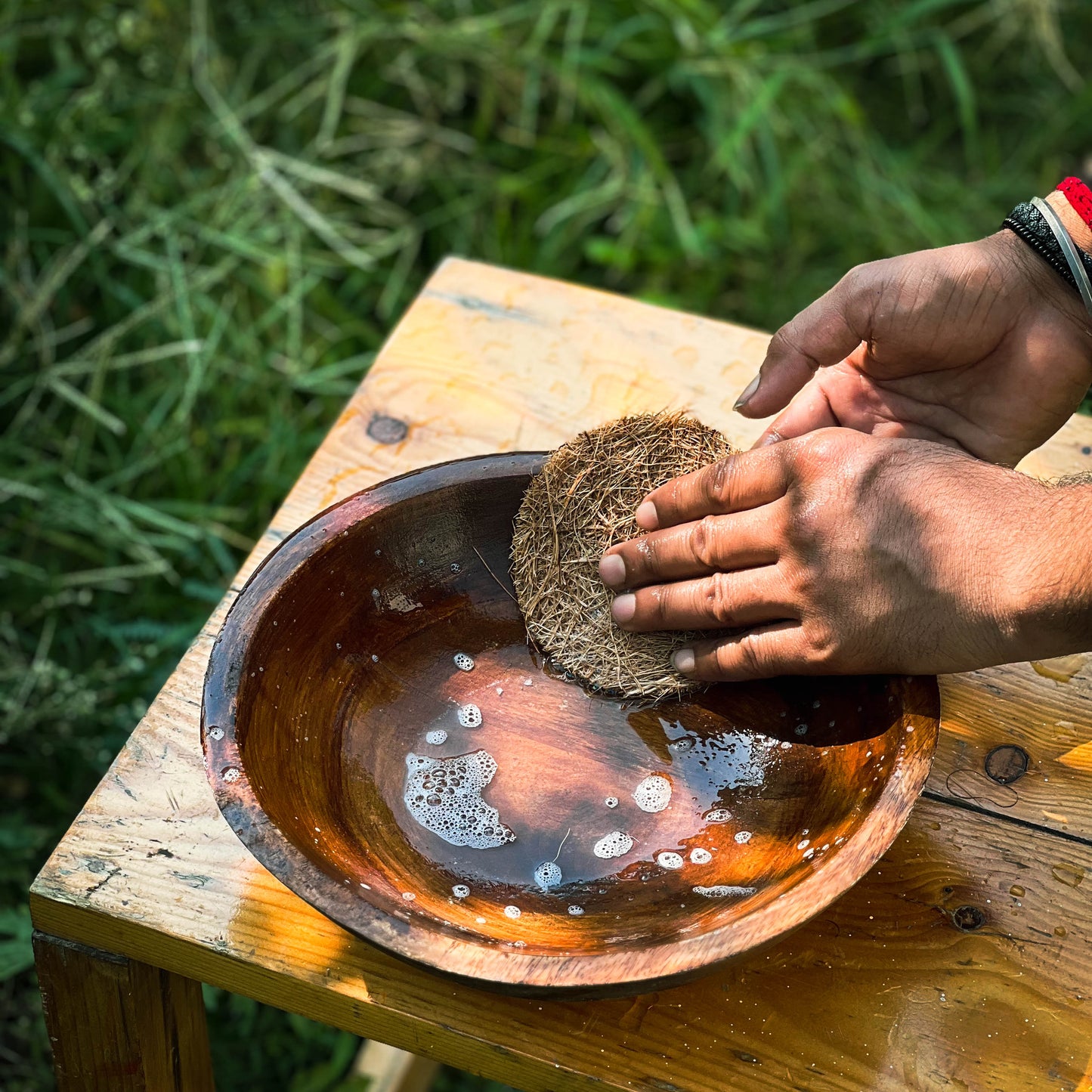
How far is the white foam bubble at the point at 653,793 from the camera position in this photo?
1102 millimetres

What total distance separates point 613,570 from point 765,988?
16.7 inches

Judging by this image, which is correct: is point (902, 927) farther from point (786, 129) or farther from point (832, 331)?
point (786, 129)

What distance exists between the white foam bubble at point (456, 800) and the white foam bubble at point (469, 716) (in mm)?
33

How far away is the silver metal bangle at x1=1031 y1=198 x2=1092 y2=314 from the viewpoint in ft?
3.96

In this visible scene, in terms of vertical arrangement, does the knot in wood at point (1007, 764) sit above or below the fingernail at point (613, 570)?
below

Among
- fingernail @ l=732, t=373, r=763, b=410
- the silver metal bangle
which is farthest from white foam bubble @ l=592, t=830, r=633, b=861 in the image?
the silver metal bangle

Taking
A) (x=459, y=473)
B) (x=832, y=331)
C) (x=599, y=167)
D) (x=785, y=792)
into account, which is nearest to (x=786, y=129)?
(x=599, y=167)

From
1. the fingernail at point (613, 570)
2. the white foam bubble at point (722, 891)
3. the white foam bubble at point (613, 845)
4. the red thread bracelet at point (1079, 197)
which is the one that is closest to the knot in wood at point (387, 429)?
the fingernail at point (613, 570)

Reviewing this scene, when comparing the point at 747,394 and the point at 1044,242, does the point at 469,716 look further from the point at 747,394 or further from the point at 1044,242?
the point at 1044,242

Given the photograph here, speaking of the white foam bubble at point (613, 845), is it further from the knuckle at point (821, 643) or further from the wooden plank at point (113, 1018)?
the wooden plank at point (113, 1018)

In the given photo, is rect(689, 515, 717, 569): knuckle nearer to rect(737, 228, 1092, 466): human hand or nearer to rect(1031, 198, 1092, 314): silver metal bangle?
rect(737, 228, 1092, 466): human hand

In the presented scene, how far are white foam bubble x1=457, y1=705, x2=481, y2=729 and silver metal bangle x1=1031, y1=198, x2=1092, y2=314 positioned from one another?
764mm

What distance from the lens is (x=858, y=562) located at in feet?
3.35

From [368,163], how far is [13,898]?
5.55ft
